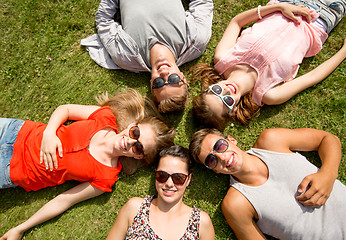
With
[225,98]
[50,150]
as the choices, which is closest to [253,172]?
[225,98]

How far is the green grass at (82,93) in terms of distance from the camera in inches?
181

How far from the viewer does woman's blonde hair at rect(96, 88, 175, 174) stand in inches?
170

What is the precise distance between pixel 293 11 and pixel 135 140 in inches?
143

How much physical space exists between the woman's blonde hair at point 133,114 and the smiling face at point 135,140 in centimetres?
17

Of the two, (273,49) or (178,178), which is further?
(273,49)

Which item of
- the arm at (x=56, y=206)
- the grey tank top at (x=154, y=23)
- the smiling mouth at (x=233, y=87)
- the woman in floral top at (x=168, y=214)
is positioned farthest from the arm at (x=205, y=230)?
the grey tank top at (x=154, y=23)

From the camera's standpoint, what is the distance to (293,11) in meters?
4.46

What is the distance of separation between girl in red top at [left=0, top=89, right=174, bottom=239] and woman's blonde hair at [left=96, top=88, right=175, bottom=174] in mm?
19

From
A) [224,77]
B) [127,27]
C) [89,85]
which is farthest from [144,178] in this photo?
[127,27]

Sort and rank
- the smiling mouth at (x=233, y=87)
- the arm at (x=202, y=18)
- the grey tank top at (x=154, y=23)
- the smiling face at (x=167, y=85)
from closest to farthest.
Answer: the smiling face at (x=167, y=85), the smiling mouth at (x=233, y=87), the grey tank top at (x=154, y=23), the arm at (x=202, y=18)

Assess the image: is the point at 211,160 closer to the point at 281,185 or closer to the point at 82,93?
the point at 281,185

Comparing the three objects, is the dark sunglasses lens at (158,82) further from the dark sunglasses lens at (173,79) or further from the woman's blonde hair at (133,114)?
the woman's blonde hair at (133,114)

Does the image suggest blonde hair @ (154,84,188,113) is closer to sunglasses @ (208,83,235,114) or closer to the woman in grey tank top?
sunglasses @ (208,83,235,114)

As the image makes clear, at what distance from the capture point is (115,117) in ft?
14.9
